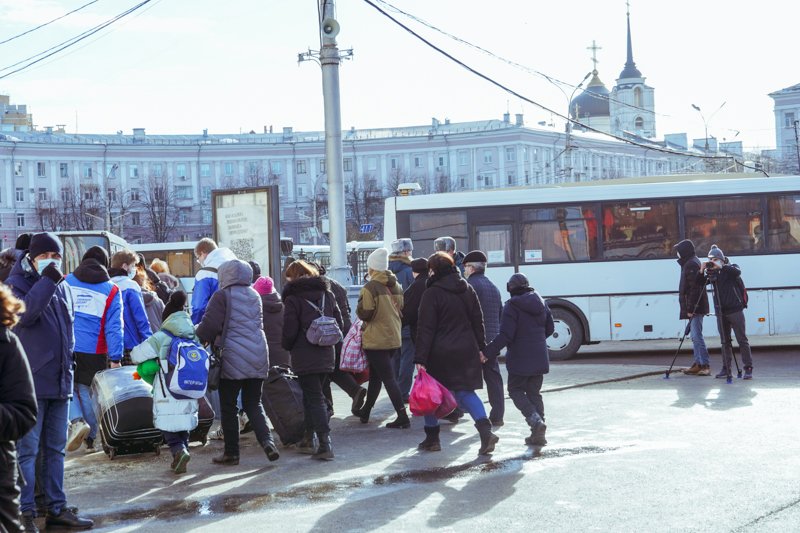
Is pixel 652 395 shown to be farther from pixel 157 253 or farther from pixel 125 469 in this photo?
pixel 157 253

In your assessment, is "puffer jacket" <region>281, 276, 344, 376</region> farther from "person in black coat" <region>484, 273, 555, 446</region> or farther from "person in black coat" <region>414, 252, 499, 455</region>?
"person in black coat" <region>484, 273, 555, 446</region>

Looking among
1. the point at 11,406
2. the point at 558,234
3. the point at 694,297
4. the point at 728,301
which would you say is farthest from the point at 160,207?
the point at 11,406

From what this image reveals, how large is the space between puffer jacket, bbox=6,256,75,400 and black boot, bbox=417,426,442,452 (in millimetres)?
3329

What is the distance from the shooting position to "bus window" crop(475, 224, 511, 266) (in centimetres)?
1806

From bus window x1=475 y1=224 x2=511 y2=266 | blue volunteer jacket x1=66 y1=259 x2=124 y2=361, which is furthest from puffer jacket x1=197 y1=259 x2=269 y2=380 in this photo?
bus window x1=475 y1=224 x2=511 y2=266

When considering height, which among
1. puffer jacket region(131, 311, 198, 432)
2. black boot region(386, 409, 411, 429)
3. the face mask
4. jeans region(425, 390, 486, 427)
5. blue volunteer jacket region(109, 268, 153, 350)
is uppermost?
the face mask

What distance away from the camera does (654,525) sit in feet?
20.7

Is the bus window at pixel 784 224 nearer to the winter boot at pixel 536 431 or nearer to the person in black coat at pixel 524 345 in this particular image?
the person in black coat at pixel 524 345

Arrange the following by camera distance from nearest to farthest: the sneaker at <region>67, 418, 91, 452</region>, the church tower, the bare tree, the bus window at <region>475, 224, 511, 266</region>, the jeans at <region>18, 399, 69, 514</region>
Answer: the jeans at <region>18, 399, 69, 514</region> < the sneaker at <region>67, 418, 91, 452</region> < the bus window at <region>475, 224, 511, 266</region> < the bare tree < the church tower

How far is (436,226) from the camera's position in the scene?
715 inches

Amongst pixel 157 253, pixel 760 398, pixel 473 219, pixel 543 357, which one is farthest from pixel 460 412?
pixel 157 253

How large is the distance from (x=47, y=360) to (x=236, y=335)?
209cm

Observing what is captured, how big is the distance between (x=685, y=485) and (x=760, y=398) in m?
4.60

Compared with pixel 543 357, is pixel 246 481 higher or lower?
lower
